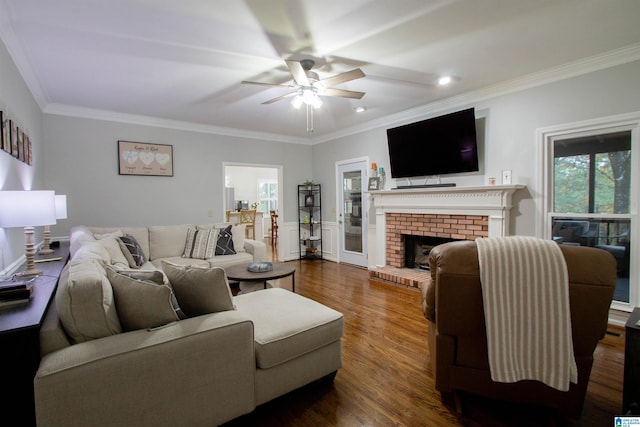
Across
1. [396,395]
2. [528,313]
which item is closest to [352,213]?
[396,395]

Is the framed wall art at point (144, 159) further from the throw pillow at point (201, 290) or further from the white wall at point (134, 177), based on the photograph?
the throw pillow at point (201, 290)

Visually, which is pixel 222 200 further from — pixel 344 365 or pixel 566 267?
pixel 566 267

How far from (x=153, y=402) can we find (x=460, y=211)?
377cm

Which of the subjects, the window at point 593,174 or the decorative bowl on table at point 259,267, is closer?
the window at point 593,174

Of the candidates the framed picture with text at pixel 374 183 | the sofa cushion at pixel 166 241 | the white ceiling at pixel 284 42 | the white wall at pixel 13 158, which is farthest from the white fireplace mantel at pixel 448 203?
the white wall at pixel 13 158

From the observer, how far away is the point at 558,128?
126 inches

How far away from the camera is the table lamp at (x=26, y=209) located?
1793 mm

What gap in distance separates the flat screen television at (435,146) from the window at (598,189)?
0.79m

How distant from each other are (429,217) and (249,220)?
4578 mm

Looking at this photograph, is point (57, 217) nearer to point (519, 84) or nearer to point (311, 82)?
point (311, 82)

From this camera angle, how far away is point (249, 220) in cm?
750

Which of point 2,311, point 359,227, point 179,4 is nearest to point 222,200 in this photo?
point 359,227

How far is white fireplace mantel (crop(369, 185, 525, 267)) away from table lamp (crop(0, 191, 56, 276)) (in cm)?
394

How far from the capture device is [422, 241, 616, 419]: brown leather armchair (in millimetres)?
1467
